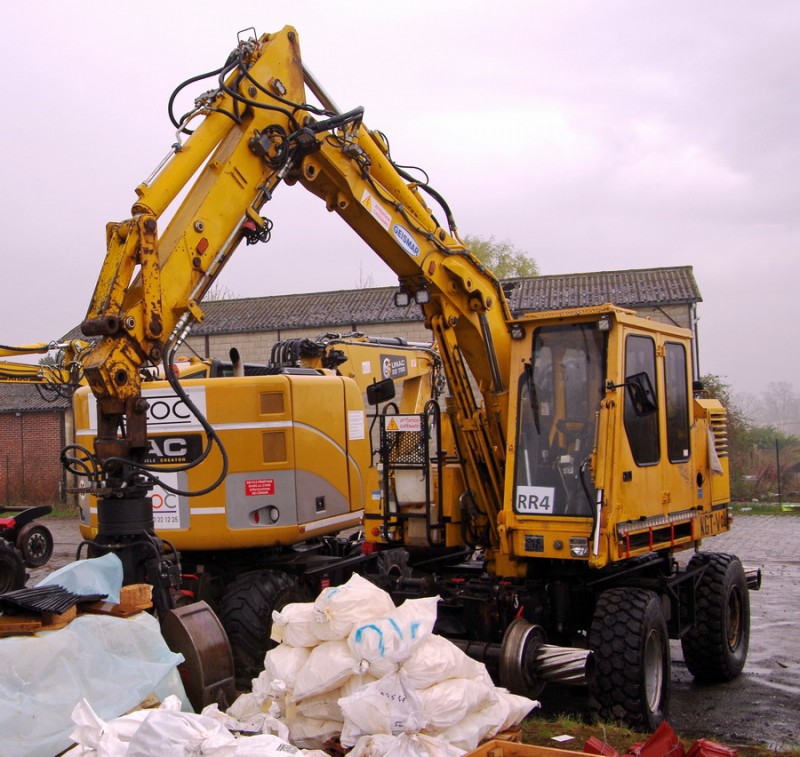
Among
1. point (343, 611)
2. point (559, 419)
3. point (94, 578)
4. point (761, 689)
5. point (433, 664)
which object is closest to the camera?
point (433, 664)

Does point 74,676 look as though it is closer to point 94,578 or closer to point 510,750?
point 94,578

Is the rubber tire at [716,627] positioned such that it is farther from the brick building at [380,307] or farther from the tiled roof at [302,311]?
the tiled roof at [302,311]

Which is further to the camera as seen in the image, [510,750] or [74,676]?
[74,676]

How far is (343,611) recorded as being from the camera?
15.2 ft

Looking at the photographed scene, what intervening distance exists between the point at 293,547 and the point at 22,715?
161 inches

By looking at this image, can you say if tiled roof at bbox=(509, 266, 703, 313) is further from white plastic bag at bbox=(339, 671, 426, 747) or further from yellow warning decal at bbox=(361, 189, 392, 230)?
white plastic bag at bbox=(339, 671, 426, 747)

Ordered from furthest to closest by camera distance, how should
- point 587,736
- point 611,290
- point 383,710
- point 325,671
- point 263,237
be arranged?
point 611,290
point 263,237
point 587,736
point 325,671
point 383,710

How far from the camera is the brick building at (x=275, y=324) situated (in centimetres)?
2505

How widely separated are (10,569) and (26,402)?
17.7 meters

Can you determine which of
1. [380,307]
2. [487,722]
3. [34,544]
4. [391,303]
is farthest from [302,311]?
[487,722]

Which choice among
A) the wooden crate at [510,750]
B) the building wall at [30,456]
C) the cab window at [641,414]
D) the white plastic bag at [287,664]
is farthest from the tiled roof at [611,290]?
the wooden crate at [510,750]

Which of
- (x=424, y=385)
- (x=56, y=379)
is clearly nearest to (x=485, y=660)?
(x=424, y=385)

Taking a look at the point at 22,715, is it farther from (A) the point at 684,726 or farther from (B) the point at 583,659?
(A) the point at 684,726

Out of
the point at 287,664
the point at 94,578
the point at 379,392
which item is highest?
the point at 379,392
